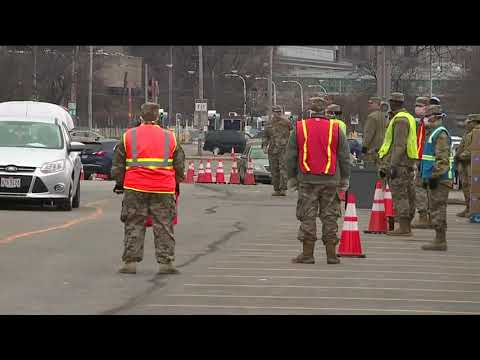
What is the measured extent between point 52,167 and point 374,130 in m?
5.67

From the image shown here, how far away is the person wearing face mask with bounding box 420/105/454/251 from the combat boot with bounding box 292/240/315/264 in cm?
245

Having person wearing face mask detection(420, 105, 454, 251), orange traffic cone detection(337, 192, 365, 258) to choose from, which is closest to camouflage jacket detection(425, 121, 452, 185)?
person wearing face mask detection(420, 105, 454, 251)

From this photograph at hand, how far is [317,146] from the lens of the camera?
50.4 ft

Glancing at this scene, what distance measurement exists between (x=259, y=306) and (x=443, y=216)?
20.2ft

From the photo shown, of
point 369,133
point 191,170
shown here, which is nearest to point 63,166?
point 369,133

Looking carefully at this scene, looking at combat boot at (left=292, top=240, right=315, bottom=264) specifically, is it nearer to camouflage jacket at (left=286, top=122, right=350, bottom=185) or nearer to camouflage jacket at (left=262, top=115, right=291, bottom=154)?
camouflage jacket at (left=286, top=122, right=350, bottom=185)

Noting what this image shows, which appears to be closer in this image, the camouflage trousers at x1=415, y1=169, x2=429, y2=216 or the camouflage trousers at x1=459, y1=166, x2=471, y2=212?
the camouflage trousers at x1=415, y1=169, x2=429, y2=216

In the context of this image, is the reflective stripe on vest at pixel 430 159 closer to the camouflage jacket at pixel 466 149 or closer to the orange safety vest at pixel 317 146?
the orange safety vest at pixel 317 146

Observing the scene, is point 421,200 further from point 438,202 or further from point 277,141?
point 277,141

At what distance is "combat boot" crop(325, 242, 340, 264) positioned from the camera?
15359 millimetres

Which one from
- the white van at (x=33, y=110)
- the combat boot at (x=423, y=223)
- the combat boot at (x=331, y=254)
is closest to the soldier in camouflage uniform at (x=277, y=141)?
the white van at (x=33, y=110)

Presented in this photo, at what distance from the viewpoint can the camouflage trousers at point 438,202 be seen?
671 inches

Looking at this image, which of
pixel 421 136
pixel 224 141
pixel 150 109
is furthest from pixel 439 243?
pixel 224 141
